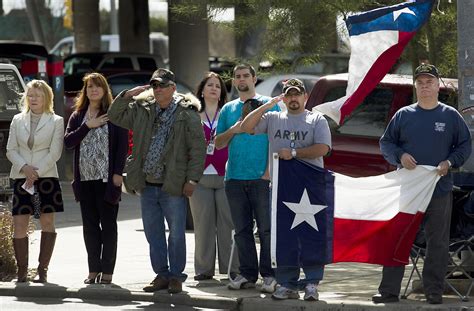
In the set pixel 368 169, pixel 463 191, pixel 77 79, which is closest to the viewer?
pixel 463 191

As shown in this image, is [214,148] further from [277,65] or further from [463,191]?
[277,65]

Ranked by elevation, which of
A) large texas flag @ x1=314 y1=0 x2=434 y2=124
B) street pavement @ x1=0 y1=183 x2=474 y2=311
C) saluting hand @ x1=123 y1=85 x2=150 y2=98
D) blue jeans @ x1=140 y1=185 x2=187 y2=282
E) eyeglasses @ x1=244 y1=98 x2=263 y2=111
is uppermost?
large texas flag @ x1=314 y1=0 x2=434 y2=124

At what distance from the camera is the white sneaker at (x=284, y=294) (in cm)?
1100

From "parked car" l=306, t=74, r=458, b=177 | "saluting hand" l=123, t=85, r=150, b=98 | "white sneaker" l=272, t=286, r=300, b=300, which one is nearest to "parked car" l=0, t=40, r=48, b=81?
"parked car" l=306, t=74, r=458, b=177

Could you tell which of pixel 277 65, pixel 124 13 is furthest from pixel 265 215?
pixel 124 13

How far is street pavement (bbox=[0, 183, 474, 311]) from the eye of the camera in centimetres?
1080

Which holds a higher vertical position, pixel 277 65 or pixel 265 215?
pixel 277 65

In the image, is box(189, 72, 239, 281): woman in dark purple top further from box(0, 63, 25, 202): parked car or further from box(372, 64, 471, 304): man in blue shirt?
box(0, 63, 25, 202): parked car

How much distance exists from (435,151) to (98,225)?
3.32 metres

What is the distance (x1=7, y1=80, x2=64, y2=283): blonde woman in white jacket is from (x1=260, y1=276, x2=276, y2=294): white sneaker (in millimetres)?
2072

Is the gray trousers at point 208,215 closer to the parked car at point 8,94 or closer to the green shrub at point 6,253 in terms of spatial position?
the green shrub at point 6,253

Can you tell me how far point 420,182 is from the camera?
10695mm

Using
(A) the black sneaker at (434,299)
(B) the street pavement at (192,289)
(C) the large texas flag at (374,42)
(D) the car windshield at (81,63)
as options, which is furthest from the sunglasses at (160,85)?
(D) the car windshield at (81,63)

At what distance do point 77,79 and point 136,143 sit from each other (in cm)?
1879
